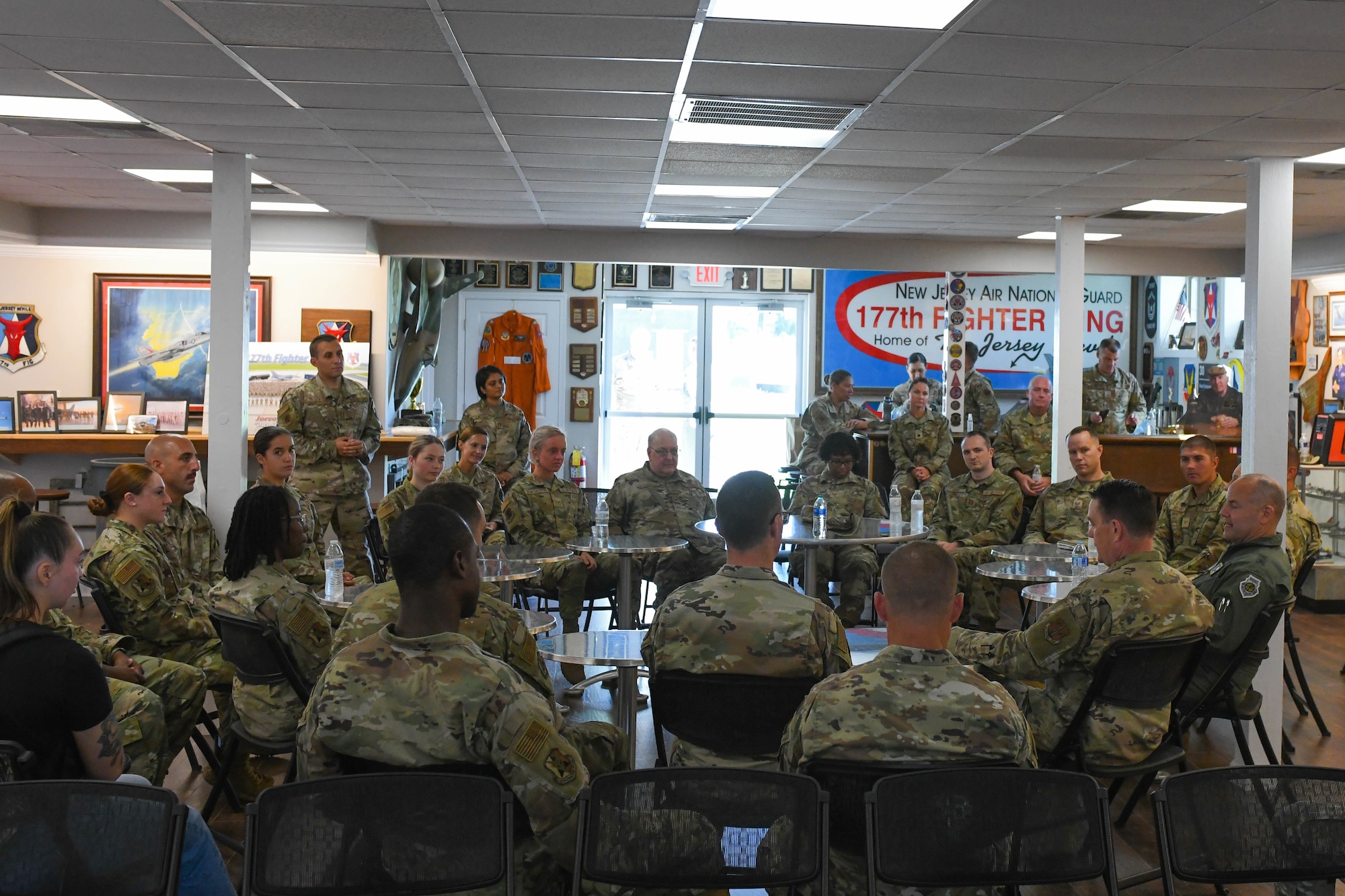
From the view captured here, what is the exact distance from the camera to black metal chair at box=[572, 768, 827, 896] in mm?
2023

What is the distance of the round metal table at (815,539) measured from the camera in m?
5.78

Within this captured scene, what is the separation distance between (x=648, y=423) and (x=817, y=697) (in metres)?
12.0

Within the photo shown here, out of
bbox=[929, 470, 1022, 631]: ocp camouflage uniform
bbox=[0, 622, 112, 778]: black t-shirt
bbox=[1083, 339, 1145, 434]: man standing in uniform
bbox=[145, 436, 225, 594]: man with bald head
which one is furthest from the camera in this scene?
bbox=[1083, 339, 1145, 434]: man standing in uniform

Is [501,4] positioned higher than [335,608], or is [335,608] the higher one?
[501,4]

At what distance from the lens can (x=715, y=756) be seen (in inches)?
114

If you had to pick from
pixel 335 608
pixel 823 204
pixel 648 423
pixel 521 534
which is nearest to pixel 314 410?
pixel 521 534

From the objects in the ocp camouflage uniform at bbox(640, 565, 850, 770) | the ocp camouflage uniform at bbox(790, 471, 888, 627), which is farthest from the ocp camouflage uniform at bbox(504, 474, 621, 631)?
the ocp camouflage uniform at bbox(640, 565, 850, 770)

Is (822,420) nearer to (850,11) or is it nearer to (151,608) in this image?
(850,11)

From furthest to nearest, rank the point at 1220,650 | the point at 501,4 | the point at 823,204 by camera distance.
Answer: the point at 823,204 → the point at 1220,650 → the point at 501,4

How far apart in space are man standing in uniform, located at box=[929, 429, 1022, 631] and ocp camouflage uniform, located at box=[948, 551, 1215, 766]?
3165 mm

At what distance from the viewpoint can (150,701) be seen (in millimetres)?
3207

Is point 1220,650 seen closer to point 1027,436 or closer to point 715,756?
point 715,756

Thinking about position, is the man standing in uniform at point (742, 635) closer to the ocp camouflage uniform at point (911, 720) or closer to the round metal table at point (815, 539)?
the ocp camouflage uniform at point (911, 720)

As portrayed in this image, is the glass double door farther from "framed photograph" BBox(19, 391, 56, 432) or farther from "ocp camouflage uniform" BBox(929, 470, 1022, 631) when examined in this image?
"ocp camouflage uniform" BBox(929, 470, 1022, 631)
